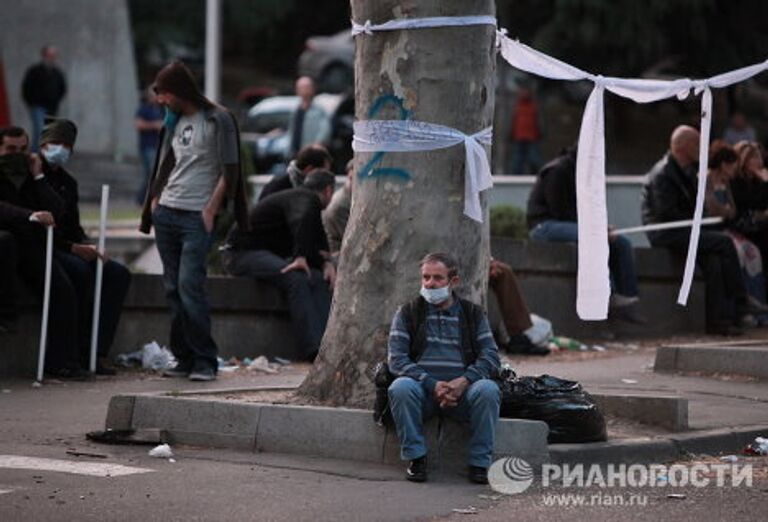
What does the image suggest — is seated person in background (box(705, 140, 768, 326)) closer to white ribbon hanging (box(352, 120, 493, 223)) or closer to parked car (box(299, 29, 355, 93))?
white ribbon hanging (box(352, 120, 493, 223))

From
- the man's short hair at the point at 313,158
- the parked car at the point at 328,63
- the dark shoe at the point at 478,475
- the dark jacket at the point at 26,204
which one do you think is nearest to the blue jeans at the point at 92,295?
the dark jacket at the point at 26,204

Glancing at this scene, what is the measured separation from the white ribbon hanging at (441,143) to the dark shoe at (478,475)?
4.96 feet

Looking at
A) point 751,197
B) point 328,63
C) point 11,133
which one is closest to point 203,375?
point 11,133

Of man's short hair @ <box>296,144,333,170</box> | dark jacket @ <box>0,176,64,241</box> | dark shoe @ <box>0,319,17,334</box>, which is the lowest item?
dark shoe @ <box>0,319,17,334</box>

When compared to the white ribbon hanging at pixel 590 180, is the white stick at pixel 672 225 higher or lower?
lower

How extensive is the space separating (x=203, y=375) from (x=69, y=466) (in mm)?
3359

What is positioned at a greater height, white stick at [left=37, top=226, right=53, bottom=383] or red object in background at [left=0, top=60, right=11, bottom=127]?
red object in background at [left=0, top=60, right=11, bottom=127]

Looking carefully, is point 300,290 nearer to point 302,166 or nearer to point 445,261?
point 302,166

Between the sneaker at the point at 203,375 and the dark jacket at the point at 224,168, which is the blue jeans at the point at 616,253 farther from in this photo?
the sneaker at the point at 203,375

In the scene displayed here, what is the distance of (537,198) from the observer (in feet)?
52.1

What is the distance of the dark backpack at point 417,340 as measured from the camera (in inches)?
358

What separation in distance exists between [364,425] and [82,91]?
2142cm

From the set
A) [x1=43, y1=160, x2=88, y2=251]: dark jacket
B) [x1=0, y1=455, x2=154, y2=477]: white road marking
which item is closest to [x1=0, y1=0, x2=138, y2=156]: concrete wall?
[x1=43, y1=160, x2=88, y2=251]: dark jacket

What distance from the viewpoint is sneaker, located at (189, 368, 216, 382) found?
1228cm
